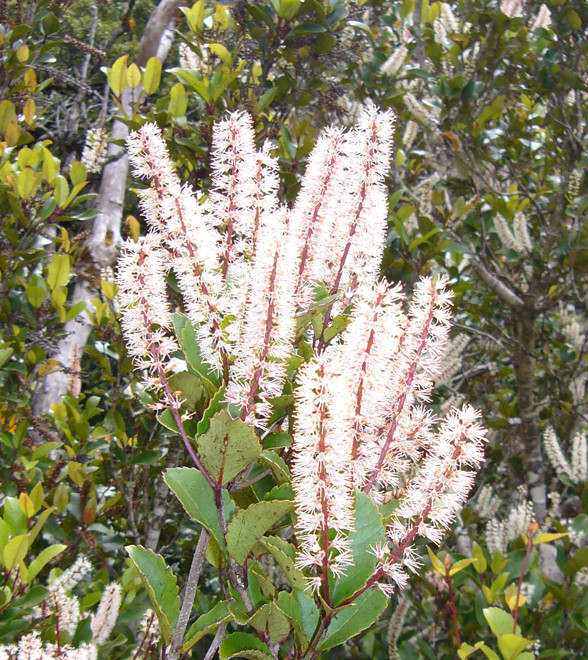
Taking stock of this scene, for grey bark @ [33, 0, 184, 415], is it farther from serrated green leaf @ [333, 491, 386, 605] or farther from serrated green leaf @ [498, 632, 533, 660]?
serrated green leaf @ [333, 491, 386, 605]

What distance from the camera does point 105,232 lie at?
3689 mm

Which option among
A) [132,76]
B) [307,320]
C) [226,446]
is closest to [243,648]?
[226,446]

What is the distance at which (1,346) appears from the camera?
2.27m

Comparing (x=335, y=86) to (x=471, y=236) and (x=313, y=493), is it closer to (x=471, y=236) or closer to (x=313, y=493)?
(x=471, y=236)

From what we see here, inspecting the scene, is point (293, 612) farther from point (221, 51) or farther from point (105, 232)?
point (105, 232)

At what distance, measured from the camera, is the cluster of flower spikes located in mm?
829

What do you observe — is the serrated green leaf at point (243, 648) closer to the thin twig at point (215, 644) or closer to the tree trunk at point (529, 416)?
the thin twig at point (215, 644)

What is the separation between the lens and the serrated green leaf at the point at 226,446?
844mm

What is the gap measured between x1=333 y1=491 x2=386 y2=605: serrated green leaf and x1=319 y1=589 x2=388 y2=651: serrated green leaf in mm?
47

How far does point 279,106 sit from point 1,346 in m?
1.45

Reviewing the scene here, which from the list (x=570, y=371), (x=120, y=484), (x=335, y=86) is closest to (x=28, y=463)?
(x=120, y=484)

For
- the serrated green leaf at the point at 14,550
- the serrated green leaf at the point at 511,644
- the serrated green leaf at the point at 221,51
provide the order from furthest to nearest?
the serrated green leaf at the point at 221,51
the serrated green leaf at the point at 14,550
the serrated green leaf at the point at 511,644

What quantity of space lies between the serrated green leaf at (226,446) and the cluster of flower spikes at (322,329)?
0.17 feet

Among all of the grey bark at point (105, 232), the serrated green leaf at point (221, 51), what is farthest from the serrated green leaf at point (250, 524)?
the grey bark at point (105, 232)
